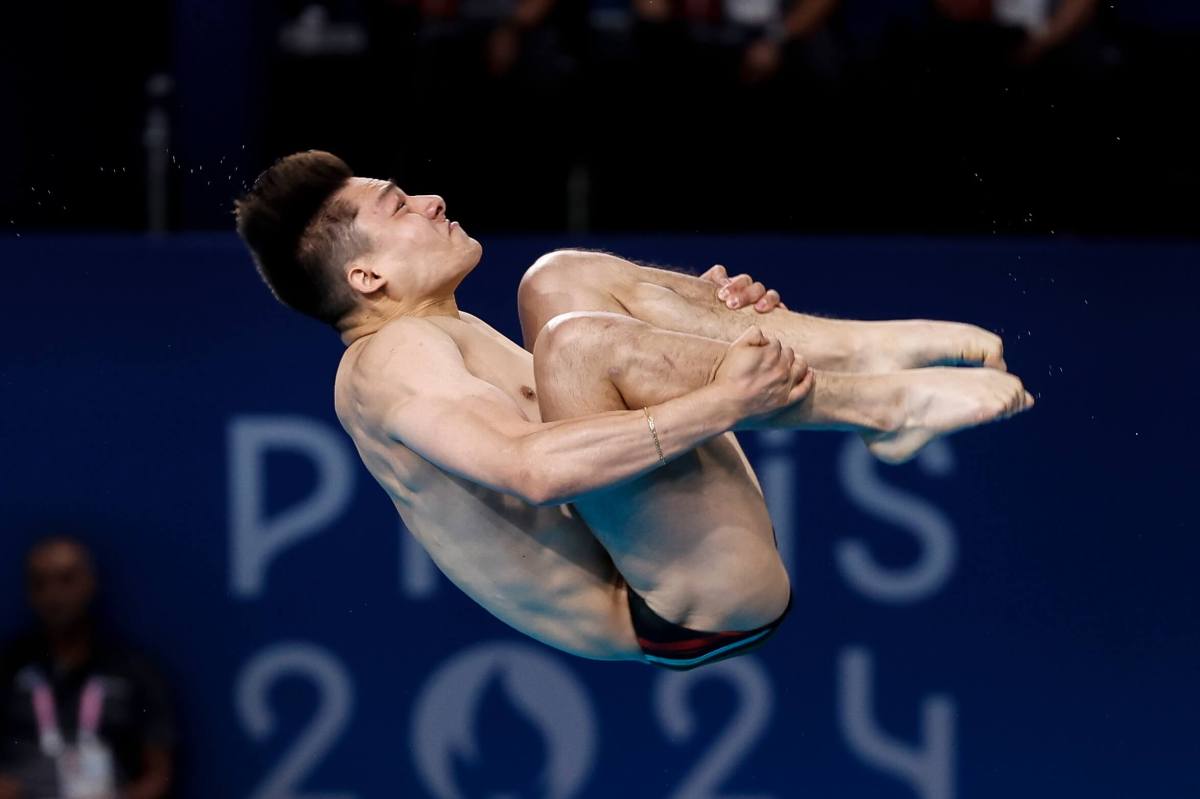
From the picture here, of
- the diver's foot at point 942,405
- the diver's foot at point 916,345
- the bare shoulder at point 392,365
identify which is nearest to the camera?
the bare shoulder at point 392,365

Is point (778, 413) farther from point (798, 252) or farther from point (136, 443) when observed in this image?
point (136, 443)

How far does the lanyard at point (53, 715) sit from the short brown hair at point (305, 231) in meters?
1.89

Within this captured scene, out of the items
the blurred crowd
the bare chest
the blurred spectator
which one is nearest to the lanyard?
the blurred spectator

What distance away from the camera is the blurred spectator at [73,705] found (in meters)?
4.76

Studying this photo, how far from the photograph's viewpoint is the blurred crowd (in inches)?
204

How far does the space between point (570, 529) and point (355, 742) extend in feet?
7.02

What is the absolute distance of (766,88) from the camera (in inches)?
205

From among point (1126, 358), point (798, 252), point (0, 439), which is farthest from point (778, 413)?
point (0, 439)

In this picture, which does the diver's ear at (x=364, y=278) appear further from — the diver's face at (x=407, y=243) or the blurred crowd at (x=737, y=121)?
the blurred crowd at (x=737, y=121)

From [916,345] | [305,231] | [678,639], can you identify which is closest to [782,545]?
[916,345]

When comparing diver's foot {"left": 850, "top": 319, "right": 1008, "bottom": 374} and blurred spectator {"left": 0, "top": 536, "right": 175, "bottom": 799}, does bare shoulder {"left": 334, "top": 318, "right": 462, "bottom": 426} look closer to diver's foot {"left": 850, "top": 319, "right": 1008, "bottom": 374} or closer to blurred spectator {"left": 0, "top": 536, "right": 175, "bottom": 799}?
diver's foot {"left": 850, "top": 319, "right": 1008, "bottom": 374}

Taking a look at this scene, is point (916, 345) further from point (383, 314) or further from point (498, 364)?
point (383, 314)

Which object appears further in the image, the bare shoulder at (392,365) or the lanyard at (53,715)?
the lanyard at (53,715)

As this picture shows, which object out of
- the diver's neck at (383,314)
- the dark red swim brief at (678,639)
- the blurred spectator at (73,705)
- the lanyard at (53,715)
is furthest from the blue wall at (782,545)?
the dark red swim brief at (678,639)
